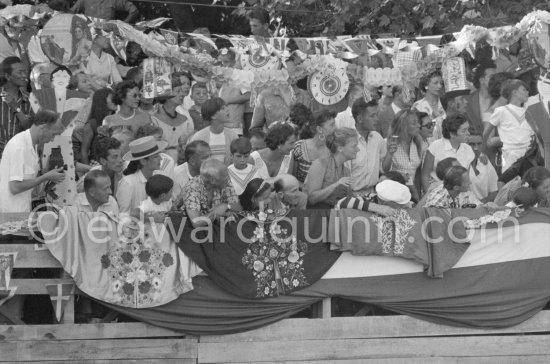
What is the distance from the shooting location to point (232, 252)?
408 inches

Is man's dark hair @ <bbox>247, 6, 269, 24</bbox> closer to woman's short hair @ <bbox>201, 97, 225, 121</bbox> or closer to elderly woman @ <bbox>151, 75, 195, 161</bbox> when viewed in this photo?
elderly woman @ <bbox>151, 75, 195, 161</bbox>

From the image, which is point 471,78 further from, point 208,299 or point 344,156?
point 208,299

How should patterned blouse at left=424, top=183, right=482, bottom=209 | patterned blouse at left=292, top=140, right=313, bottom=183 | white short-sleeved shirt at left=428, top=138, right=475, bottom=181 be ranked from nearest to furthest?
patterned blouse at left=424, top=183, right=482, bottom=209
patterned blouse at left=292, top=140, right=313, bottom=183
white short-sleeved shirt at left=428, top=138, right=475, bottom=181

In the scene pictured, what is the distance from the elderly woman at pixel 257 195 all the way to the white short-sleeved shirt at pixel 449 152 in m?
2.42

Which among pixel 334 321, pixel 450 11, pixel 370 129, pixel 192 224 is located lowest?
pixel 334 321

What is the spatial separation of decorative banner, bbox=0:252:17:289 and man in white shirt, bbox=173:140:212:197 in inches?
68.6

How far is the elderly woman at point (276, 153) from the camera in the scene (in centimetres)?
1131

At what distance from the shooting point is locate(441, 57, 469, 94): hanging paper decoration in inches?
539

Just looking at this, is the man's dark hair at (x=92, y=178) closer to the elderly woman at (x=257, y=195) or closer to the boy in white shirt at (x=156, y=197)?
the boy in white shirt at (x=156, y=197)

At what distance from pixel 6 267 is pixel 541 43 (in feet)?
21.0

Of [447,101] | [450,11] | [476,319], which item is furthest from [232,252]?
[450,11]

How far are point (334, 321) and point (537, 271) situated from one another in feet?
6.03

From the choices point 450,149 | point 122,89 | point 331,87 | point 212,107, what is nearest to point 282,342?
point 212,107

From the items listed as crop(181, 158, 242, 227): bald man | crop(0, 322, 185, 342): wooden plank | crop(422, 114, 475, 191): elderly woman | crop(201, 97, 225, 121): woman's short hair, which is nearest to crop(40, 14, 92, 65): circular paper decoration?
crop(201, 97, 225, 121): woman's short hair
